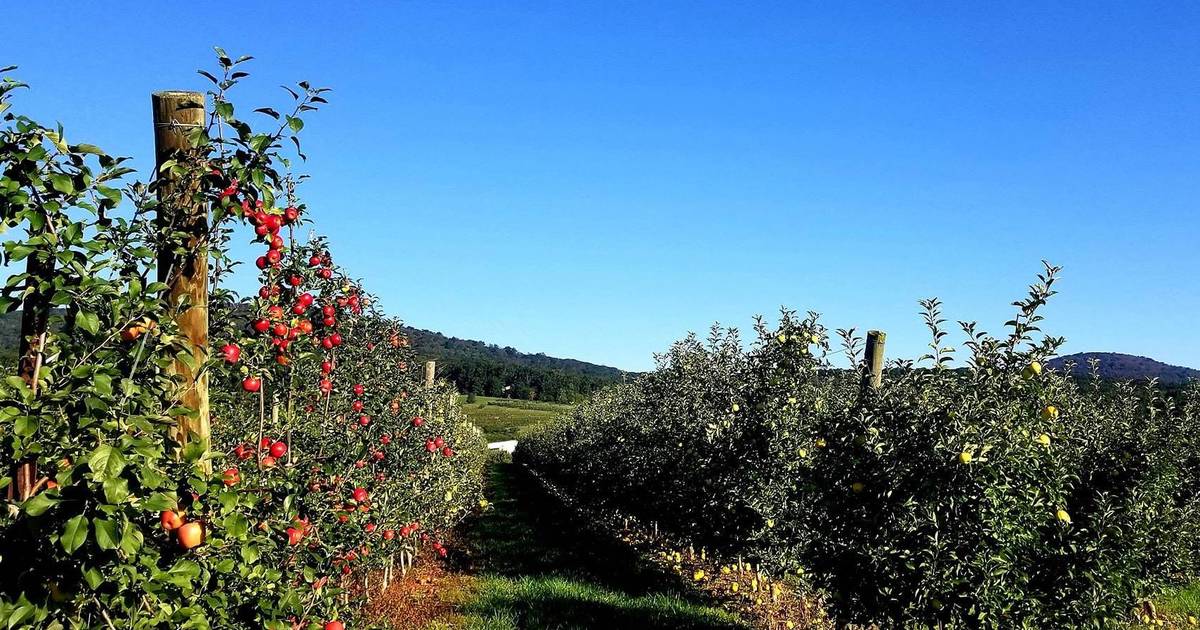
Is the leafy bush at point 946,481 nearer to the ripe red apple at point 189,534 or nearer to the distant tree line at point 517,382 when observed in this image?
the ripe red apple at point 189,534

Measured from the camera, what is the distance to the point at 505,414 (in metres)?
83.4

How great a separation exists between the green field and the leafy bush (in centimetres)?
4955

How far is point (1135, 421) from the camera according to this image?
909 cm

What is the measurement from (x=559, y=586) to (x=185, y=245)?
8.73 meters

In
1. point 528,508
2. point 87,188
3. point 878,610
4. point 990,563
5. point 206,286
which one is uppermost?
point 87,188

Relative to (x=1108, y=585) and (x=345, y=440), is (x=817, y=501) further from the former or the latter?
(x=345, y=440)

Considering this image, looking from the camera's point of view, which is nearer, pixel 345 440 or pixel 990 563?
pixel 990 563

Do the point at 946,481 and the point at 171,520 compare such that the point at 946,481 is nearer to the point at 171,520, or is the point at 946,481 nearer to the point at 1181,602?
the point at 171,520

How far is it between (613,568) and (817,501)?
23.9 ft

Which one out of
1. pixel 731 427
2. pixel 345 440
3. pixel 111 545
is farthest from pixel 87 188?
pixel 731 427

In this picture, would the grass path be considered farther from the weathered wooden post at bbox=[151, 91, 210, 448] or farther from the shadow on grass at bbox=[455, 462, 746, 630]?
the weathered wooden post at bbox=[151, 91, 210, 448]

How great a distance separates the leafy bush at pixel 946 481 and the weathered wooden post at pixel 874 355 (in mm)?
180

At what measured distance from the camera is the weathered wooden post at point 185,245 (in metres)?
3.12

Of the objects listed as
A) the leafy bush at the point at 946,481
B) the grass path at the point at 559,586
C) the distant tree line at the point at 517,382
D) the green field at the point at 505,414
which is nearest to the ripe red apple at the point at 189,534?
the leafy bush at the point at 946,481
